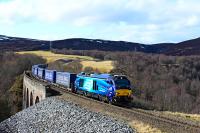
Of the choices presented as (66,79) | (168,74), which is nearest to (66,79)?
(66,79)

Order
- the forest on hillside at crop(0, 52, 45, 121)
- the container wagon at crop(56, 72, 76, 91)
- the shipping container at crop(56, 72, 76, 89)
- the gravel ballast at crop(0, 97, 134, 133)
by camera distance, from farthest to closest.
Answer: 1. the forest on hillside at crop(0, 52, 45, 121)
2. the shipping container at crop(56, 72, 76, 89)
3. the container wagon at crop(56, 72, 76, 91)
4. the gravel ballast at crop(0, 97, 134, 133)

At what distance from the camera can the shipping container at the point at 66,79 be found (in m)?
60.6

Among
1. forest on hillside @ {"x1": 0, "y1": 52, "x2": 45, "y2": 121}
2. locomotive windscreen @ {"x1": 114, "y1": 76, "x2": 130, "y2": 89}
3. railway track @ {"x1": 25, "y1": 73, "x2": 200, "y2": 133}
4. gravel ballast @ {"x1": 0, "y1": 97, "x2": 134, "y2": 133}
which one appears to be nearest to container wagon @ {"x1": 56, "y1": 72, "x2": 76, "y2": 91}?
forest on hillside @ {"x1": 0, "y1": 52, "x2": 45, "y2": 121}

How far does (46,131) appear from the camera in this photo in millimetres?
34375

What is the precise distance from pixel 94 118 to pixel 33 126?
7027mm

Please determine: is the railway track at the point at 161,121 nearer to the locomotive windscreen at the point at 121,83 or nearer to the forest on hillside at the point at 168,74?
the locomotive windscreen at the point at 121,83

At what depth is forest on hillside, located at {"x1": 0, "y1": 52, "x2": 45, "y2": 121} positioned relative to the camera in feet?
242

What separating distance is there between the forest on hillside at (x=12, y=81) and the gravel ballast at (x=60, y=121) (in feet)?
78.5

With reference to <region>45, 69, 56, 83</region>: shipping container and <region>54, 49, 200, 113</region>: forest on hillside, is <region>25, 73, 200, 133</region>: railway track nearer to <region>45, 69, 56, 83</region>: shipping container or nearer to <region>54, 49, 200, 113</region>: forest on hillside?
<region>45, 69, 56, 83</region>: shipping container

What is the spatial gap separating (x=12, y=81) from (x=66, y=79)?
202 feet

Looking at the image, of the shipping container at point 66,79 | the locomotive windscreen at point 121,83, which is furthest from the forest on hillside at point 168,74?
the locomotive windscreen at point 121,83

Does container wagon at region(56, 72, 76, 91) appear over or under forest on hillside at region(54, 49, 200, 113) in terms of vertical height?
over

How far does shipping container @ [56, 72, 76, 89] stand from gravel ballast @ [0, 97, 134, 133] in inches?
492

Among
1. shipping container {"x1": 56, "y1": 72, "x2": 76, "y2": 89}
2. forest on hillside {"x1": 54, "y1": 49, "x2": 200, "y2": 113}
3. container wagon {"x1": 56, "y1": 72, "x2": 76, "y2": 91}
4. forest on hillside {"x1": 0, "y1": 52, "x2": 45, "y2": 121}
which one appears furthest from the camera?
forest on hillside {"x1": 54, "y1": 49, "x2": 200, "y2": 113}
